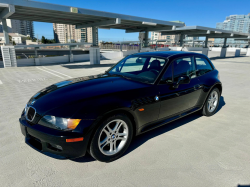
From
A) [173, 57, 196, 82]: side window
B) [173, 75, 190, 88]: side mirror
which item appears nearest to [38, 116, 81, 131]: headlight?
[173, 75, 190, 88]: side mirror

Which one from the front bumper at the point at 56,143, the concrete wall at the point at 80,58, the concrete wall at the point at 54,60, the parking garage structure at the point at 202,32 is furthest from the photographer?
the parking garage structure at the point at 202,32

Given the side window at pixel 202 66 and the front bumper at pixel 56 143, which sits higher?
the side window at pixel 202 66

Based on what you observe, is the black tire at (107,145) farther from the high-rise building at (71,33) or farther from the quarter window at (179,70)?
the high-rise building at (71,33)

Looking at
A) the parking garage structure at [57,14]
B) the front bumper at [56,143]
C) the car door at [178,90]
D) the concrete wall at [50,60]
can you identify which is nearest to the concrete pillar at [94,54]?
the parking garage structure at [57,14]

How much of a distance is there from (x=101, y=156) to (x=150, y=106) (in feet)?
3.56

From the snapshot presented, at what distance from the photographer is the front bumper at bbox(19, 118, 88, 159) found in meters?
2.19

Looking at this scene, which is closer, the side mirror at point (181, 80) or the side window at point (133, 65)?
the side mirror at point (181, 80)

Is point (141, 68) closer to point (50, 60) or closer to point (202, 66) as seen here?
point (202, 66)

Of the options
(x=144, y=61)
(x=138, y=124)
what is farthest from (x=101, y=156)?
(x=144, y=61)

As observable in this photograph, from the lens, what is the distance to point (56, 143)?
2205mm

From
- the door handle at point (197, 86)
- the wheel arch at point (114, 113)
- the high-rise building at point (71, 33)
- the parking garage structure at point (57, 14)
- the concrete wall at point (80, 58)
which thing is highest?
the high-rise building at point (71, 33)

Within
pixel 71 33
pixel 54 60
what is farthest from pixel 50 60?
pixel 71 33

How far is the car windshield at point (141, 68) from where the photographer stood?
326 centimetres

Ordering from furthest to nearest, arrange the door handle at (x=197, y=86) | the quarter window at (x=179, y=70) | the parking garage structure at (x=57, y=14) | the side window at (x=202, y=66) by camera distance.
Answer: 1. the parking garage structure at (x=57, y=14)
2. the side window at (x=202, y=66)
3. the door handle at (x=197, y=86)
4. the quarter window at (x=179, y=70)
